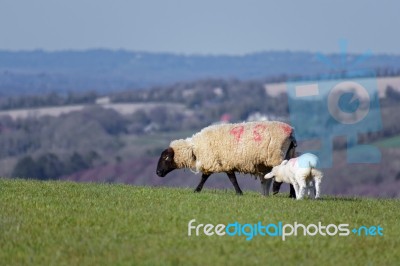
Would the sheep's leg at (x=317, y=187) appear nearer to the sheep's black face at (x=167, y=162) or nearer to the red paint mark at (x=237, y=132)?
the red paint mark at (x=237, y=132)

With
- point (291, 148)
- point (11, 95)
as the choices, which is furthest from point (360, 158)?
point (11, 95)

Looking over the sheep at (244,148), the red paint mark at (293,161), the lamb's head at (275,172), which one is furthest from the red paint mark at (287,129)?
the red paint mark at (293,161)

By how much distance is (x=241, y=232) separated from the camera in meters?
14.6

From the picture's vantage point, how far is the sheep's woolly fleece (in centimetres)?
1981

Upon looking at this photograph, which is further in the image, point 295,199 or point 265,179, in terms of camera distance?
point 265,179

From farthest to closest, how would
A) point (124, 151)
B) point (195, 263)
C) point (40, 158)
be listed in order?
1. point (124, 151)
2. point (40, 158)
3. point (195, 263)

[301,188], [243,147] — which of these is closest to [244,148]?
[243,147]

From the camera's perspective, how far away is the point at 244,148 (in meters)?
19.9

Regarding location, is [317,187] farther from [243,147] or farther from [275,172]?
[243,147]

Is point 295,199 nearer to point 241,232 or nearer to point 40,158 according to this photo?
point 241,232

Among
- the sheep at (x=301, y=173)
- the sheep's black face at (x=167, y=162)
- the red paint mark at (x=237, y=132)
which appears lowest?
the sheep's black face at (x=167, y=162)

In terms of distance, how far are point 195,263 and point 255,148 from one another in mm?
7385

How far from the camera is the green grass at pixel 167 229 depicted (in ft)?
42.6

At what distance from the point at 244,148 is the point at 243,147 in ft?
0.09
